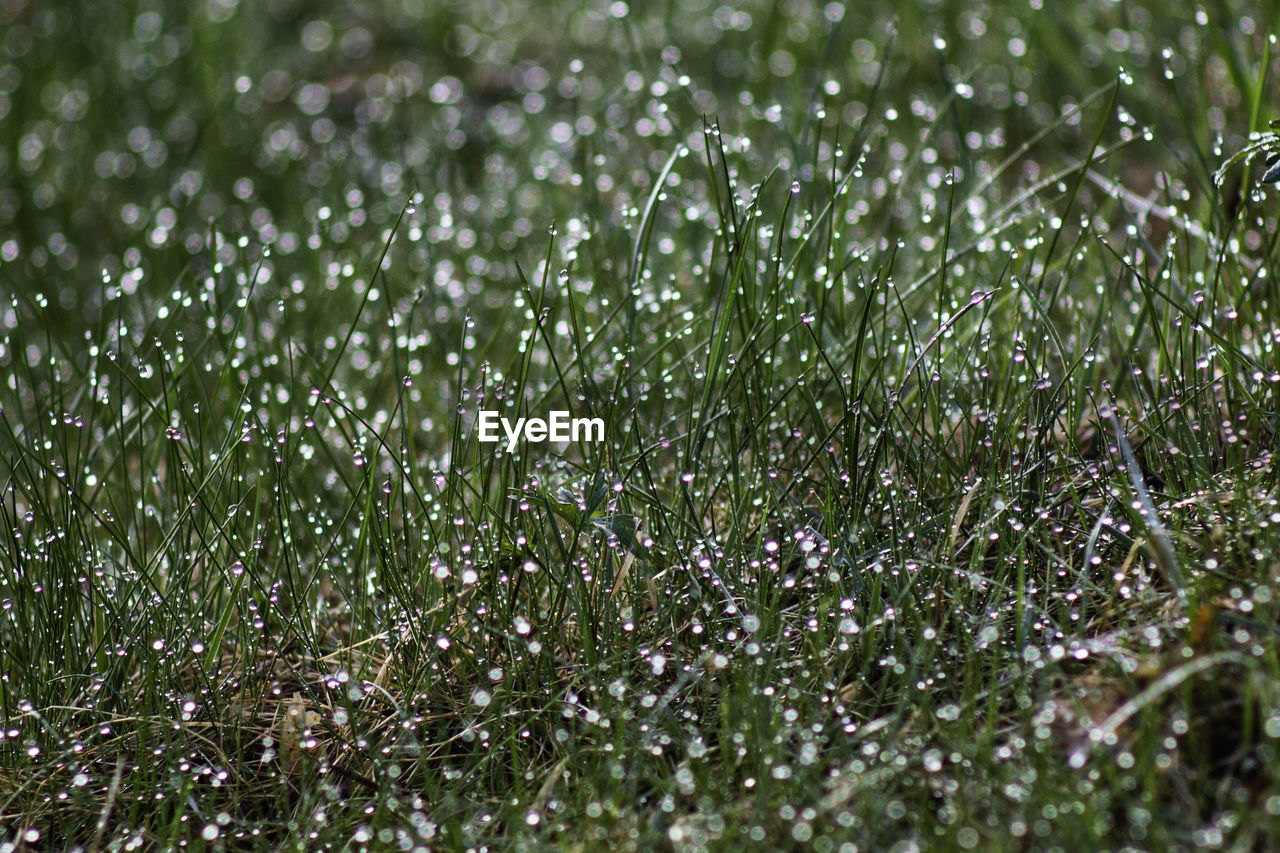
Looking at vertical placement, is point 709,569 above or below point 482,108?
below

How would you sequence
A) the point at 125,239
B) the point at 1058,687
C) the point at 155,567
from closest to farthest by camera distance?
1. the point at 1058,687
2. the point at 155,567
3. the point at 125,239

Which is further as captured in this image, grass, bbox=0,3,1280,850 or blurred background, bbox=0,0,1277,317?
blurred background, bbox=0,0,1277,317

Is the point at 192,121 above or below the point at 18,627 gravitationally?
above

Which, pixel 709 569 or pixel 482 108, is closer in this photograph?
→ pixel 709 569

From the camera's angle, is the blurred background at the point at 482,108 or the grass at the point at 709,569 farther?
the blurred background at the point at 482,108

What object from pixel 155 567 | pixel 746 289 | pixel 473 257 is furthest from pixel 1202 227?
pixel 155 567

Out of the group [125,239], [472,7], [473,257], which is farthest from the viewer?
[472,7]

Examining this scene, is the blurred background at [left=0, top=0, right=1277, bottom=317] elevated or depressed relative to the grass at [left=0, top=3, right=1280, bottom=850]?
elevated

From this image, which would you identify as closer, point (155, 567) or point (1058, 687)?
point (1058, 687)

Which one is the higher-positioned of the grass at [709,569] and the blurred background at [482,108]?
the blurred background at [482,108]

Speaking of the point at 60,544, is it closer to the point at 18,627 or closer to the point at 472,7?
the point at 18,627

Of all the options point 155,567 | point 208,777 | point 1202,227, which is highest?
point 1202,227
